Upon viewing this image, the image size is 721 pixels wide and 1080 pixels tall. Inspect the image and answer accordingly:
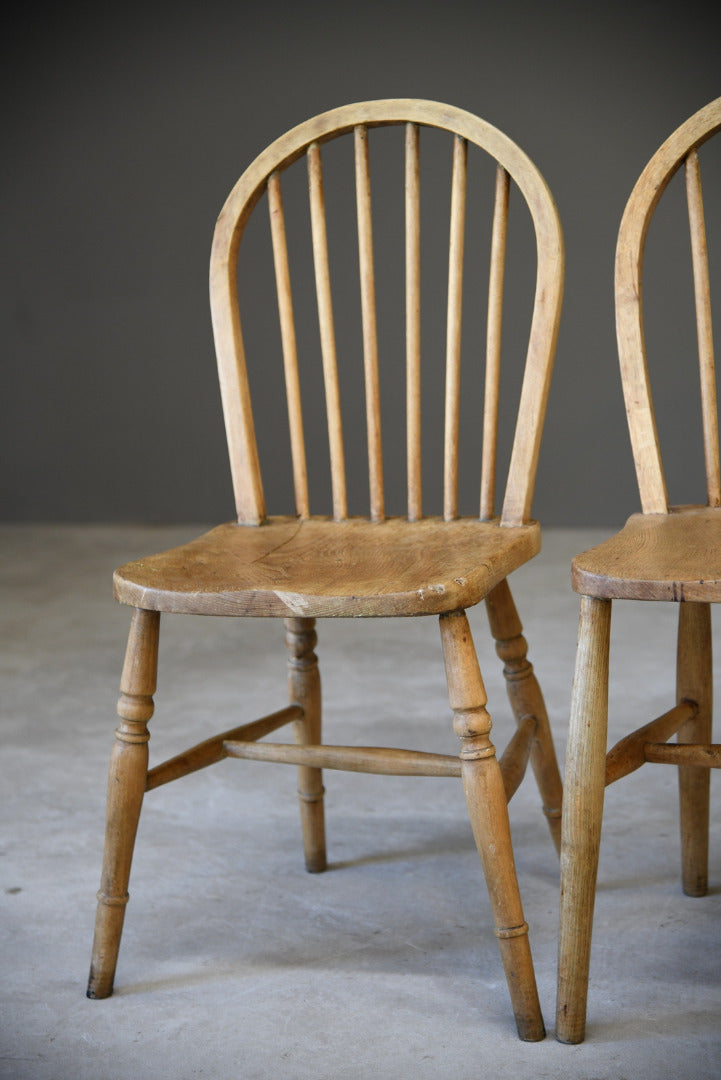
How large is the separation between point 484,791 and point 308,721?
16.1 inches

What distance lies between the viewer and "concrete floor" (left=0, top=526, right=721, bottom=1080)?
102 centimetres

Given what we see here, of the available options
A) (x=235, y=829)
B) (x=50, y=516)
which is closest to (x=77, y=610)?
(x=235, y=829)

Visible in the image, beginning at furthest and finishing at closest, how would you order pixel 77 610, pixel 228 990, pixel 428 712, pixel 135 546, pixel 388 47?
pixel 388 47
pixel 135 546
pixel 77 610
pixel 428 712
pixel 228 990

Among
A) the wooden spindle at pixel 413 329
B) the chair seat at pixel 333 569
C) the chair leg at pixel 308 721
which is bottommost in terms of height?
the chair leg at pixel 308 721

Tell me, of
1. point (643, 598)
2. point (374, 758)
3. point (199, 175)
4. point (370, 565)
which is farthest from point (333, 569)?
point (199, 175)

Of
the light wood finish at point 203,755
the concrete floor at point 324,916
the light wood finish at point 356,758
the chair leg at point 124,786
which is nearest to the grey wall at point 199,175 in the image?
the concrete floor at point 324,916

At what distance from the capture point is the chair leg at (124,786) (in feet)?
3.55

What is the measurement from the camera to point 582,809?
995 millimetres

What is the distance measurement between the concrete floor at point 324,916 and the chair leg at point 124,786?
5 cm

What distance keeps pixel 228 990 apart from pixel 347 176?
12.2 ft

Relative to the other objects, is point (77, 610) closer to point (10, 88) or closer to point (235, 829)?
point (235, 829)

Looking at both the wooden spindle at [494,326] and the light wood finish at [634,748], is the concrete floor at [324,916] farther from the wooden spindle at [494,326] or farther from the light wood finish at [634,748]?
the wooden spindle at [494,326]

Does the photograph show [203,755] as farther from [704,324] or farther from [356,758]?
[704,324]

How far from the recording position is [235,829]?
1.53 metres
